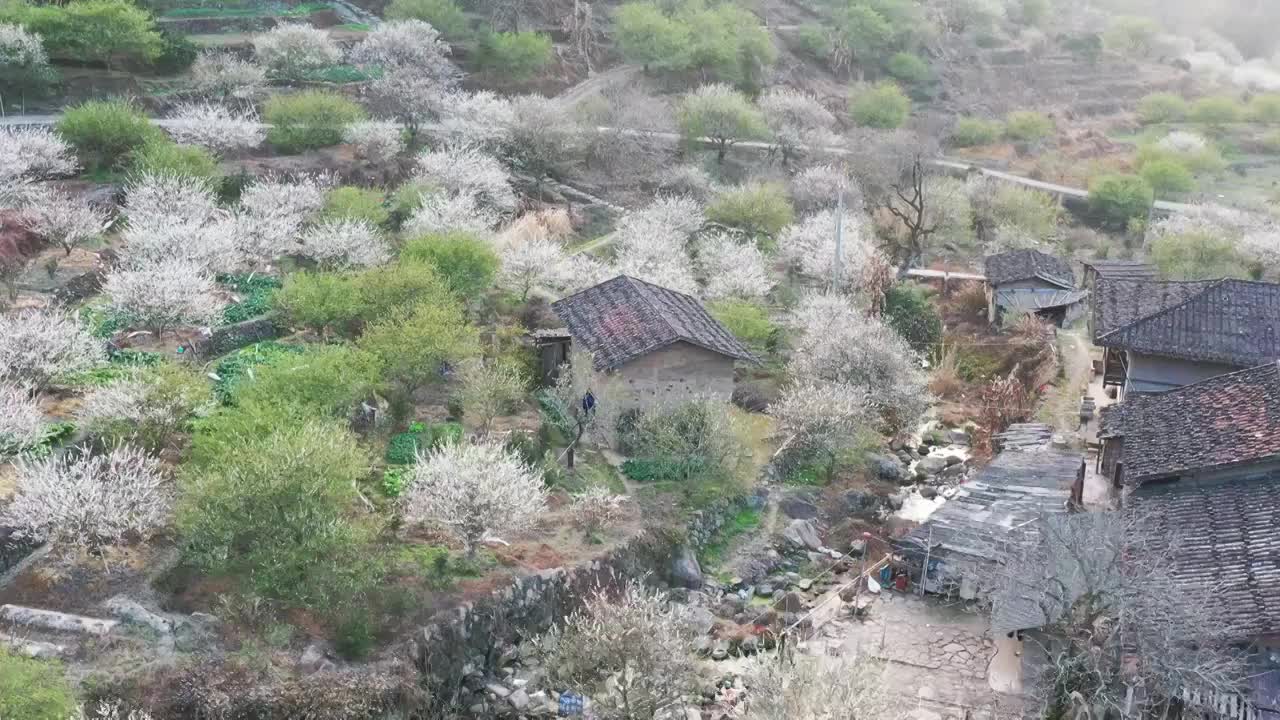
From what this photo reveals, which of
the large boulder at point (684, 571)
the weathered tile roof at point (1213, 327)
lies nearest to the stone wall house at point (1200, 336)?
the weathered tile roof at point (1213, 327)

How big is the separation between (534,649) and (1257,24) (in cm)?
14671

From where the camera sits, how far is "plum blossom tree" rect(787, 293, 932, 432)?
38.6m

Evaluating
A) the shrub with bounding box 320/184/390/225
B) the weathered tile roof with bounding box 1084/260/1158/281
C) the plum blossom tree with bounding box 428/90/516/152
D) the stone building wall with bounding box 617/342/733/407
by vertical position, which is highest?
the plum blossom tree with bounding box 428/90/516/152

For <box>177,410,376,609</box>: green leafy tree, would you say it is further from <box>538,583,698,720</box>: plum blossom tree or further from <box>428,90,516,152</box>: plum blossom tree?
<box>428,90,516,152</box>: plum blossom tree

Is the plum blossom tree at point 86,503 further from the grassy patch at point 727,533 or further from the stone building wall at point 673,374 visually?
the grassy patch at point 727,533

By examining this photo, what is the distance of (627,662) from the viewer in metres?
22.2

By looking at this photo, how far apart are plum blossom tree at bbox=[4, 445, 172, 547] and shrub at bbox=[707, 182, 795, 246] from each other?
3725 centimetres

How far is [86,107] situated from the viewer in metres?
53.1

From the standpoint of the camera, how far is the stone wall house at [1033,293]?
5197cm

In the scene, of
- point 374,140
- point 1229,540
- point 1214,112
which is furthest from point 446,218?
point 1214,112

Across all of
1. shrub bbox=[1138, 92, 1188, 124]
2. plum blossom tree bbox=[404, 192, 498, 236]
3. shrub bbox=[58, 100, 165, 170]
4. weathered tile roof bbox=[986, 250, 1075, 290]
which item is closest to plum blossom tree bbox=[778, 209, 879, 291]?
weathered tile roof bbox=[986, 250, 1075, 290]

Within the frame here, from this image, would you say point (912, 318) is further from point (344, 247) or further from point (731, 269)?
point (344, 247)

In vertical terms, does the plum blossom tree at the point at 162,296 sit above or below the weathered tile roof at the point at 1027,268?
above

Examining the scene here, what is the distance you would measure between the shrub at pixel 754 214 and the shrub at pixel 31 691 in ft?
140
